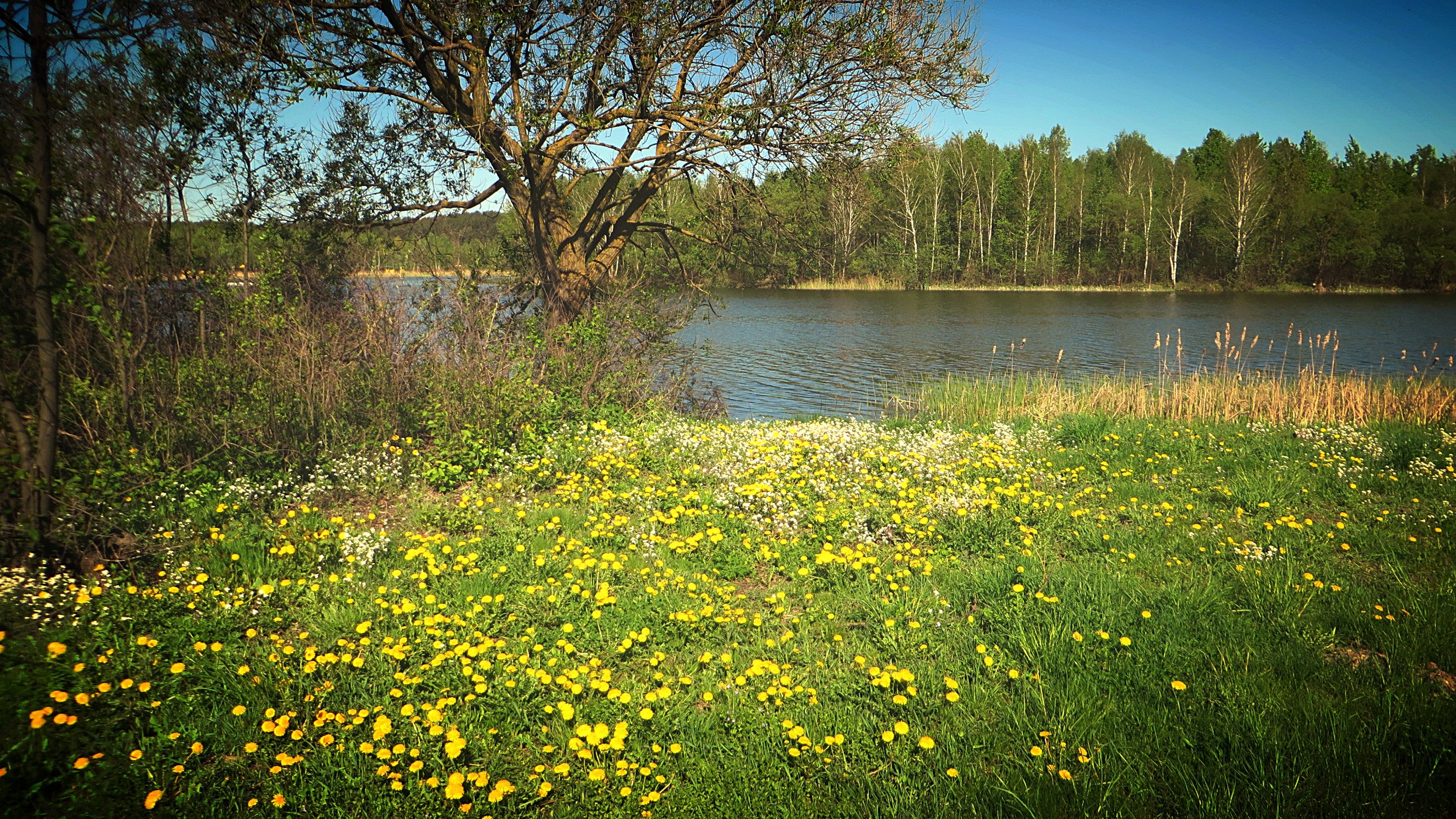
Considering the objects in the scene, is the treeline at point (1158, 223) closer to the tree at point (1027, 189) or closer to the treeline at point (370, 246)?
the tree at point (1027, 189)

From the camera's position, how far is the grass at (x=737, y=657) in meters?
3.27

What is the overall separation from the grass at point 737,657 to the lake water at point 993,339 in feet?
19.6

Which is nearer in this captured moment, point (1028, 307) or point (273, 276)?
point (273, 276)

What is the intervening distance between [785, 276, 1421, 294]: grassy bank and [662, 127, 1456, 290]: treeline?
503mm

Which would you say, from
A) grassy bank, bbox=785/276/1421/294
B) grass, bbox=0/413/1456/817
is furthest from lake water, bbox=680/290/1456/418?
grassy bank, bbox=785/276/1421/294

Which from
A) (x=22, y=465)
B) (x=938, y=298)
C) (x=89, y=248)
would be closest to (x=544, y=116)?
(x=89, y=248)

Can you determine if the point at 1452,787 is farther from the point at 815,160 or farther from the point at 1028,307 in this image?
the point at 1028,307

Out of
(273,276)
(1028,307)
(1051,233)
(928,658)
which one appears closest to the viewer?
(928,658)

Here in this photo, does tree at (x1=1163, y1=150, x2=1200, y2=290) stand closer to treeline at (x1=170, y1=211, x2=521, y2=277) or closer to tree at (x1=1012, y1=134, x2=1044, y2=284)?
tree at (x1=1012, y1=134, x2=1044, y2=284)

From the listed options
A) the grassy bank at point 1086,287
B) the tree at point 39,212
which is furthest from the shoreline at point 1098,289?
the tree at point 39,212

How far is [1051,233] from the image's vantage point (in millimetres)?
67375

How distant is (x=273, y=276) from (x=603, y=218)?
20.2 feet

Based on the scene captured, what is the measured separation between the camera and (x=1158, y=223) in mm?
63531

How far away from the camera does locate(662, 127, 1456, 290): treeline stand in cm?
5800
